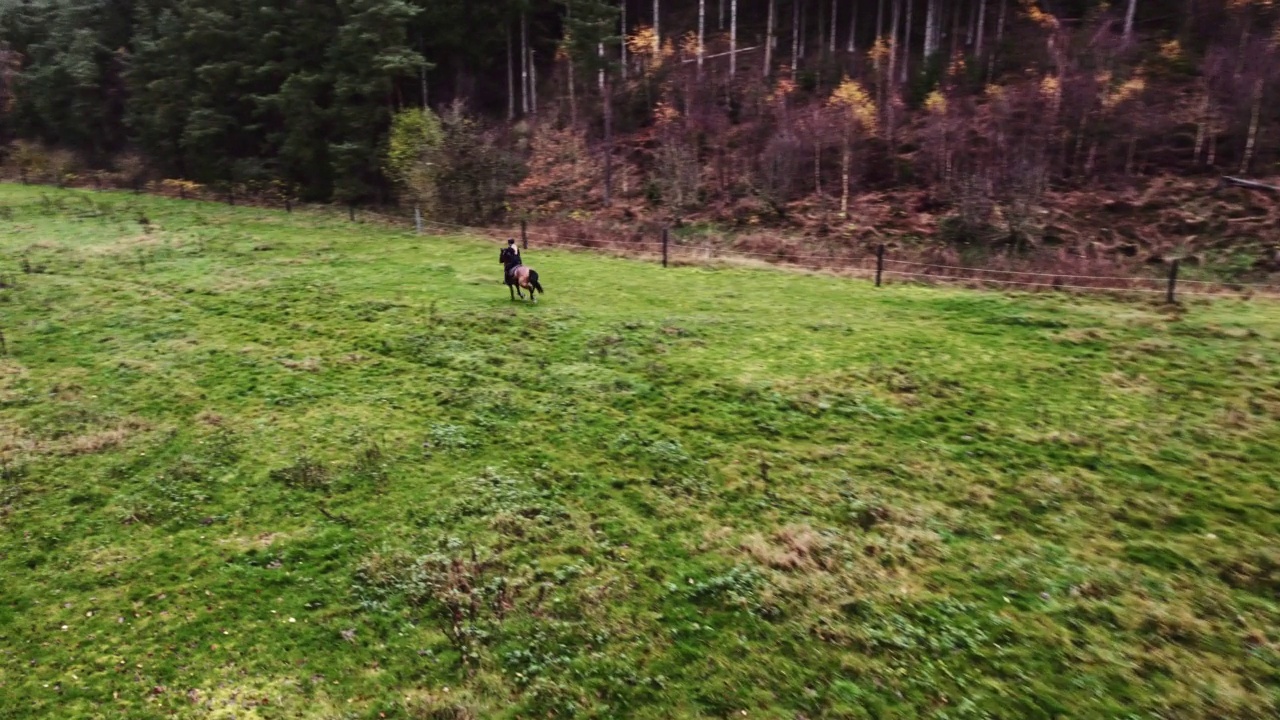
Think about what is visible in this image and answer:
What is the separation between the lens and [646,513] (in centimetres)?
957

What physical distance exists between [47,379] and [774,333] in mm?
15291

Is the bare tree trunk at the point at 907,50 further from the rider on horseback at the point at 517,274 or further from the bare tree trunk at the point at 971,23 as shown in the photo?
the rider on horseback at the point at 517,274

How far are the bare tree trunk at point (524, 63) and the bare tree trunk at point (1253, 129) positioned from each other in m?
35.4

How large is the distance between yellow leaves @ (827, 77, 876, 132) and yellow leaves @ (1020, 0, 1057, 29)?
9.88 meters

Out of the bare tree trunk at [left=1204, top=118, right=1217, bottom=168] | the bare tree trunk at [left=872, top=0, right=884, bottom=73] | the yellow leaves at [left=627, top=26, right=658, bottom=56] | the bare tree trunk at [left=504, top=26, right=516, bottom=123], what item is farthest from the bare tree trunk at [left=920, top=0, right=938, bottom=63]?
the bare tree trunk at [left=504, top=26, right=516, bottom=123]

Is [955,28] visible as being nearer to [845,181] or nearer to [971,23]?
[971,23]

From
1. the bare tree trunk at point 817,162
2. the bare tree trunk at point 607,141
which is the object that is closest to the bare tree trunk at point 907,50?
the bare tree trunk at point 817,162

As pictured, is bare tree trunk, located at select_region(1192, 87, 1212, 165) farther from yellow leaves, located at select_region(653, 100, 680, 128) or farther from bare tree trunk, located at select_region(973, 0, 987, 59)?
yellow leaves, located at select_region(653, 100, 680, 128)

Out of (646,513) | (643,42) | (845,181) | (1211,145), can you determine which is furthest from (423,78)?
(646,513)

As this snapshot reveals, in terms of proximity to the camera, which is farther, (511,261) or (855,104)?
(855,104)

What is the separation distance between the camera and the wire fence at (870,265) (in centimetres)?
1842

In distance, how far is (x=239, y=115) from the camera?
1807 inches

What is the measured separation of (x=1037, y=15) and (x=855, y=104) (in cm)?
1181

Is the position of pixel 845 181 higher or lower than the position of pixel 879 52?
lower
